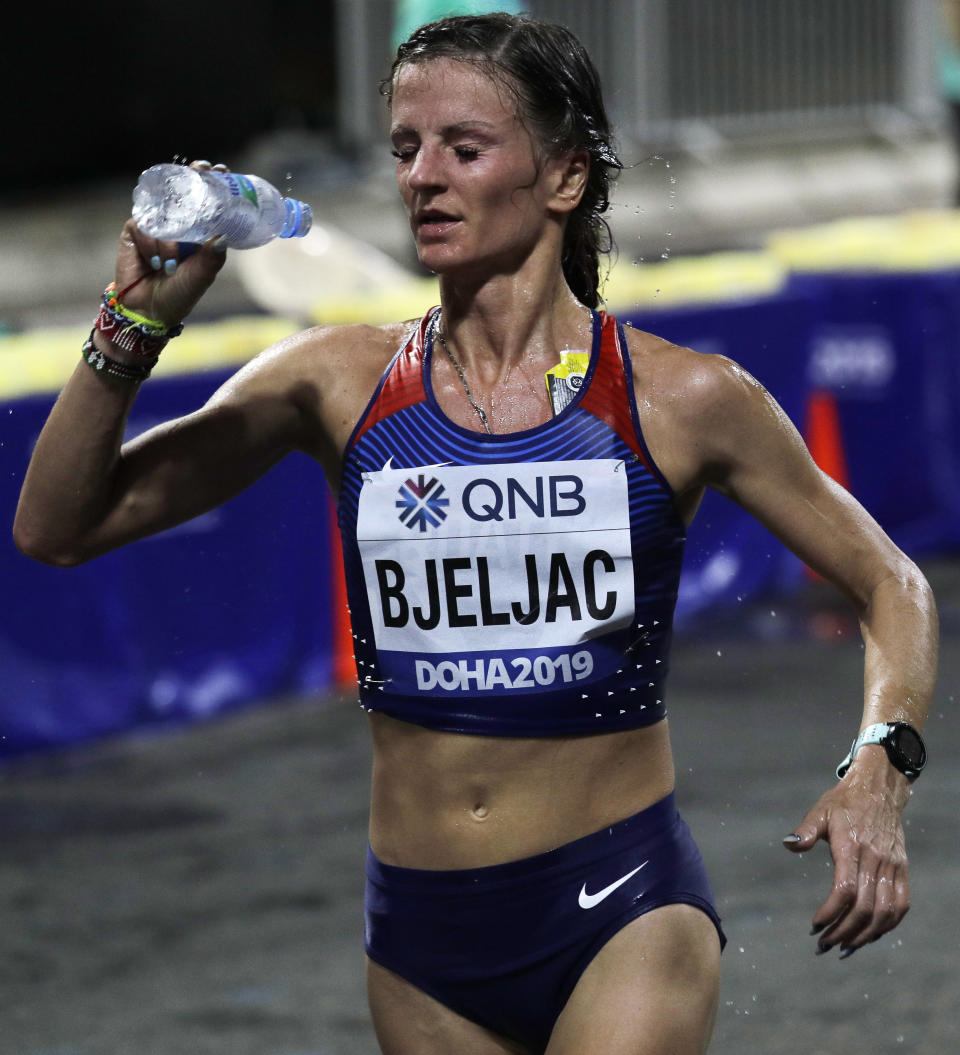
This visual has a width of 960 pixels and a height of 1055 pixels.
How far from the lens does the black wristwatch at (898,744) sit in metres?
2.33

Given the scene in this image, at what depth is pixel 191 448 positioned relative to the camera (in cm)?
259

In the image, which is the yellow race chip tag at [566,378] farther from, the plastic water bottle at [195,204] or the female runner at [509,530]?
the plastic water bottle at [195,204]

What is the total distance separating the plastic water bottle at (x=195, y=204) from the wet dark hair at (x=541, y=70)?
28cm

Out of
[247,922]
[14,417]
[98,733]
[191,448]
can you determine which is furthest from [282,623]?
[191,448]

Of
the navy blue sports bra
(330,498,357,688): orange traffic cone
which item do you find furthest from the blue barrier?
the navy blue sports bra

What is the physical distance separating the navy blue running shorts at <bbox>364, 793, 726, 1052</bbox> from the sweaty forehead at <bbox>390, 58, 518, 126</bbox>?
2.99 ft

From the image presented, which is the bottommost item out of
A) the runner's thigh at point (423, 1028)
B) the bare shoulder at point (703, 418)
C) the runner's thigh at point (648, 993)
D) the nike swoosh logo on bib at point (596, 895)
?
the runner's thigh at point (423, 1028)

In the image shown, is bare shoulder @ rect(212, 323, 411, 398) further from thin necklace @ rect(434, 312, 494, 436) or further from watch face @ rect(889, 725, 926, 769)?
watch face @ rect(889, 725, 926, 769)

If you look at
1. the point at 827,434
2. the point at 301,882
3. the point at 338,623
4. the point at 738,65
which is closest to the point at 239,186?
the point at 301,882

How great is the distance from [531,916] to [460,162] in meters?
0.95

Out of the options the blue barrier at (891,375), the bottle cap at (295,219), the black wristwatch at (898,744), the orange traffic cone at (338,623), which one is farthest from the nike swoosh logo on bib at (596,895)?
the blue barrier at (891,375)

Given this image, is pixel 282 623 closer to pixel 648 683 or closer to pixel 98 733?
pixel 98 733

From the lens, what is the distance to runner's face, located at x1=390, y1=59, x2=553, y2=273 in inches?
96.0

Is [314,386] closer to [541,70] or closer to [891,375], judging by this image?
[541,70]
